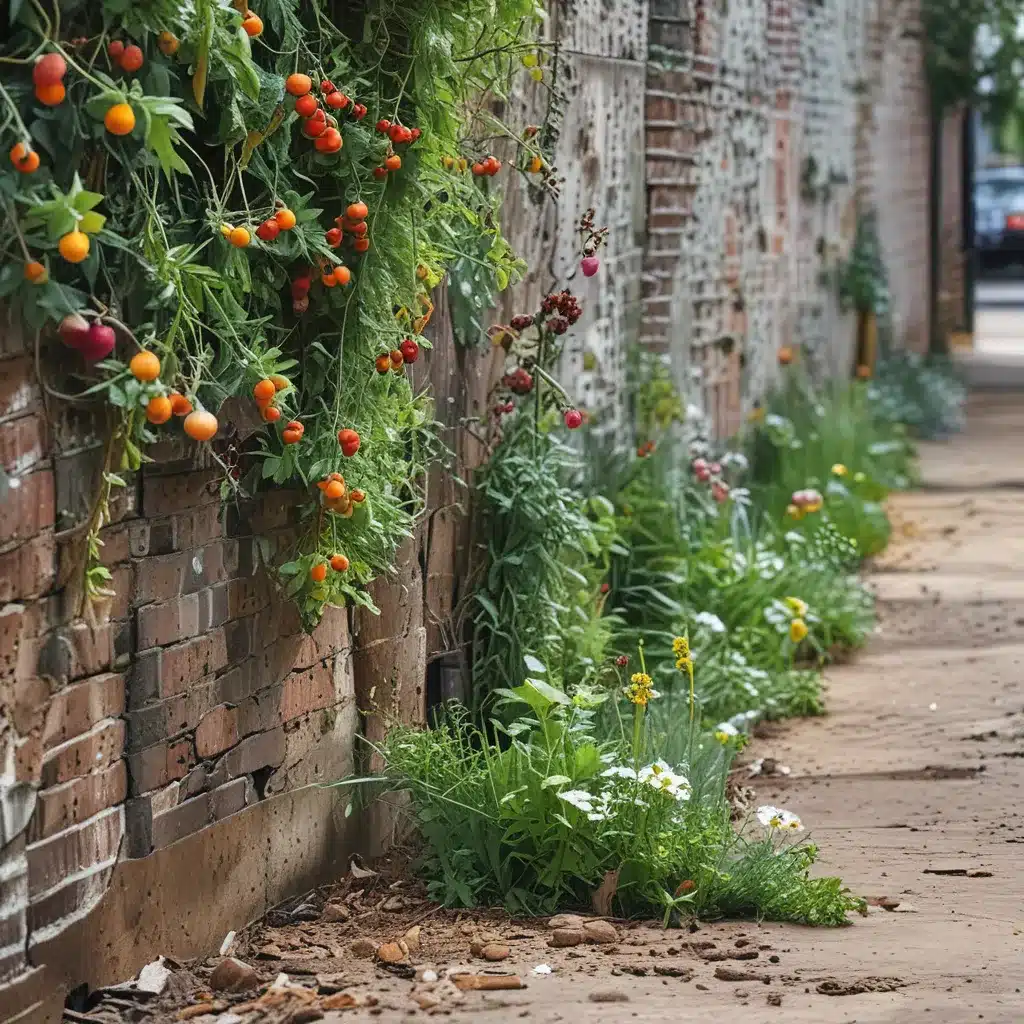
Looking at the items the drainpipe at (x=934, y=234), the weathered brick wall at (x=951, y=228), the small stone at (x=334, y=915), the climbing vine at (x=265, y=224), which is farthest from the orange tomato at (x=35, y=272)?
the weathered brick wall at (x=951, y=228)

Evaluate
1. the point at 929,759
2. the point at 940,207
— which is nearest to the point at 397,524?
the point at 929,759

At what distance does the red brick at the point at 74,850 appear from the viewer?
2.90 metres

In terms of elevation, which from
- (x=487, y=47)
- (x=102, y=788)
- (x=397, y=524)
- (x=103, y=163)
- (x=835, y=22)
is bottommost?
(x=102, y=788)

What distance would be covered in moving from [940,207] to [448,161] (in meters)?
13.2

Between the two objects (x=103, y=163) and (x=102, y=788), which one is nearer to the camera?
(x=103, y=163)

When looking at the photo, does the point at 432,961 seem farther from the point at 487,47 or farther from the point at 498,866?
the point at 487,47

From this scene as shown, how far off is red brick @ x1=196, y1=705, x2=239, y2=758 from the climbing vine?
0.28 meters

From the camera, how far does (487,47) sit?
4055 millimetres

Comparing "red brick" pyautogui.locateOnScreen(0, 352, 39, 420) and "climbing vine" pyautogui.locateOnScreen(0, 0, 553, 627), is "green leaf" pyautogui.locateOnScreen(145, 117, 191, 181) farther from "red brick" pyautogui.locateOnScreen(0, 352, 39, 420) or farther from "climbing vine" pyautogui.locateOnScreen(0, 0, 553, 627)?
"red brick" pyautogui.locateOnScreen(0, 352, 39, 420)

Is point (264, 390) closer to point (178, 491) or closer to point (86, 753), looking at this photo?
point (178, 491)

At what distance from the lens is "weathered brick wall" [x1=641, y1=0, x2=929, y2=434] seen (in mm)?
6871

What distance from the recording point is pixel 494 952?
134 inches

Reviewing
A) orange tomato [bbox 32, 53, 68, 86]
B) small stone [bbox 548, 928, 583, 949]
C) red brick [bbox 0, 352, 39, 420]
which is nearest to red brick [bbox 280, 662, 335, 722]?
small stone [bbox 548, 928, 583, 949]

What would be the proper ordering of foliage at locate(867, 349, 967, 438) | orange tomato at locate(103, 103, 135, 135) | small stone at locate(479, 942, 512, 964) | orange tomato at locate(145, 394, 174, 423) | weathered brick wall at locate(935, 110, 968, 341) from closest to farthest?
orange tomato at locate(103, 103, 135, 135) < orange tomato at locate(145, 394, 174, 423) < small stone at locate(479, 942, 512, 964) < foliage at locate(867, 349, 967, 438) < weathered brick wall at locate(935, 110, 968, 341)
